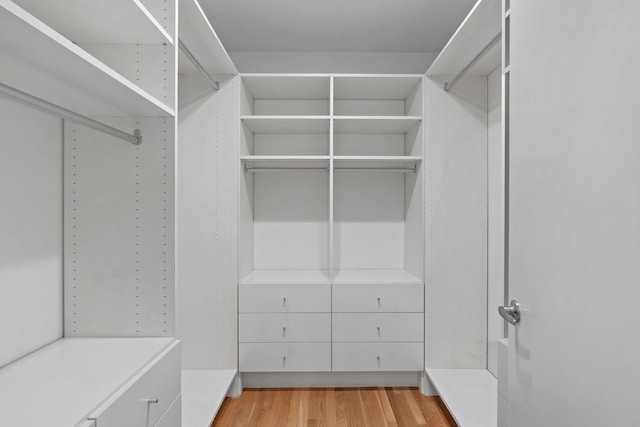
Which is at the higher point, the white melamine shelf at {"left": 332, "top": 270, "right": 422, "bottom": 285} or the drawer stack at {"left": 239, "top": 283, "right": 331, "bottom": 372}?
the white melamine shelf at {"left": 332, "top": 270, "right": 422, "bottom": 285}

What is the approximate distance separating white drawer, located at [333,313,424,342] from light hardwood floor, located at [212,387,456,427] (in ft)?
1.24

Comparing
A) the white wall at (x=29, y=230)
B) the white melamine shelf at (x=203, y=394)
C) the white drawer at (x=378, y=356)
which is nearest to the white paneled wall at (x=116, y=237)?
the white wall at (x=29, y=230)

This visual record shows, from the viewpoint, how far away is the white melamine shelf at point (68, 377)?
96 cm

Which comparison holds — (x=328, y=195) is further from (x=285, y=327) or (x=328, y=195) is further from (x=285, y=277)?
(x=285, y=327)

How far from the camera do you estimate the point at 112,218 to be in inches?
58.5

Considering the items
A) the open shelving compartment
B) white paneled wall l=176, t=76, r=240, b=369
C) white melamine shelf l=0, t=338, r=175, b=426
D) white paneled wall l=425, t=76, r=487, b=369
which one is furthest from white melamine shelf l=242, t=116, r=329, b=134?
white melamine shelf l=0, t=338, r=175, b=426

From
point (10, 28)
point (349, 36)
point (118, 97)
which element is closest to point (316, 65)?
point (349, 36)

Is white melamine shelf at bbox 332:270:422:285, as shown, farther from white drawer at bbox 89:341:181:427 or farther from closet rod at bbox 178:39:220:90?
closet rod at bbox 178:39:220:90

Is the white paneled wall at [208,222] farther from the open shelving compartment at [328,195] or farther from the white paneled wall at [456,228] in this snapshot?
the white paneled wall at [456,228]

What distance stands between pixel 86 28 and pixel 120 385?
121cm

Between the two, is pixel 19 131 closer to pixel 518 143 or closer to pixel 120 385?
pixel 120 385

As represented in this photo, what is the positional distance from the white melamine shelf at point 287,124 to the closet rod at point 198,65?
28 centimetres

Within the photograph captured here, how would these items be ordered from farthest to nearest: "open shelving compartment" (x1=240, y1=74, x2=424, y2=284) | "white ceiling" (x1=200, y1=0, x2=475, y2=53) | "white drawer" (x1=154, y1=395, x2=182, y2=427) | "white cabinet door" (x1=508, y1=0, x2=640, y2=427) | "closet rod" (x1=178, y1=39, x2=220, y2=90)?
"open shelving compartment" (x1=240, y1=74, x2=424, y2=284), "white ceiling" (x1=200, y1=0, x2=475, y2=53), "closet rod" (x1=178, y1=39, x2=220, y2=90), "white drawer" (x1=154, y1=395, x2=182, y2=427), "white cabinet door" (x1=508, y1=0, x2=640, y2=427)

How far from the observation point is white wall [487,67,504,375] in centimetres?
247
